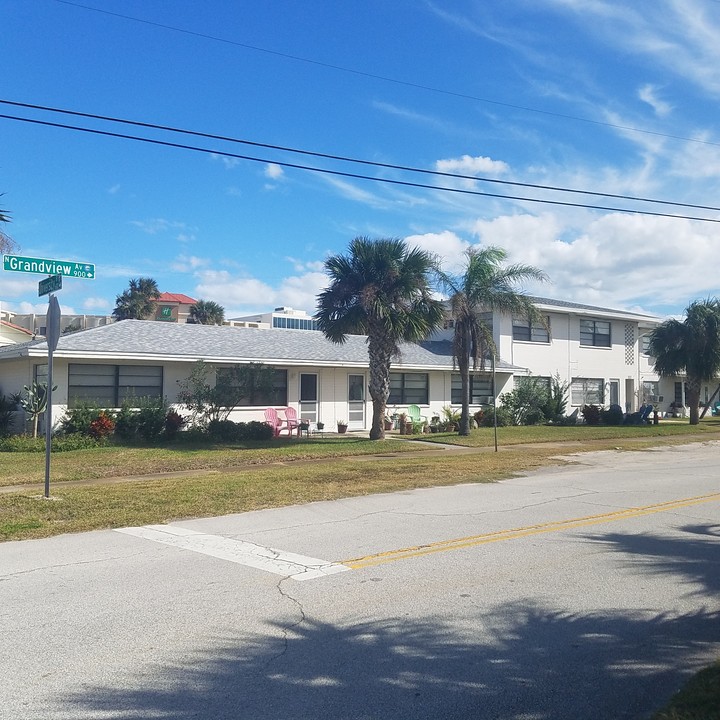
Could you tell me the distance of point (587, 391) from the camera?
37.5 m

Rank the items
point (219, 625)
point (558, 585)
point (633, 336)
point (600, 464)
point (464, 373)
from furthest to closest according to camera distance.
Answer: point (633, 336) < point (464, 373) < point (600, 464) < point (558, 585) < point (219, 625)

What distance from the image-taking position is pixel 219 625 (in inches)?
231

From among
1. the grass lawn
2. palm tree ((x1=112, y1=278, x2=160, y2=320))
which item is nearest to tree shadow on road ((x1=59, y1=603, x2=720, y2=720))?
the grass lawn

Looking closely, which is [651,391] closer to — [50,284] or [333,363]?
[333,363]

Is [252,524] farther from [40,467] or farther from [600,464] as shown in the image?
[600,464]

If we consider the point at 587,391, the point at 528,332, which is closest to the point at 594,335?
the point at 587,391

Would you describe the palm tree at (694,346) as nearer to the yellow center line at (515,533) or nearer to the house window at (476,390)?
the house window at (476,390)

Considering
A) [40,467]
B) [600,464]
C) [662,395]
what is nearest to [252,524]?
[40,467]

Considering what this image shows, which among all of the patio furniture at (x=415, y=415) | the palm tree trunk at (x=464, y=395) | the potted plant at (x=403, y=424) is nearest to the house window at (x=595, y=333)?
the patio furniture at (x=415, y=415)

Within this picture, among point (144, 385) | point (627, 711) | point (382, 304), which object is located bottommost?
point (627, 711)

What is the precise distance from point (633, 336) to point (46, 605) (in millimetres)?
37821

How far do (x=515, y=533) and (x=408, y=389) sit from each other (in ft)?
68.1

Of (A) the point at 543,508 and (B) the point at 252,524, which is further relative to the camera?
(A) the point at 543,508

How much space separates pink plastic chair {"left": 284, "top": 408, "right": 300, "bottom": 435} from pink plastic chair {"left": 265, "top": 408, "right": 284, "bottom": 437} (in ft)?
0.97
